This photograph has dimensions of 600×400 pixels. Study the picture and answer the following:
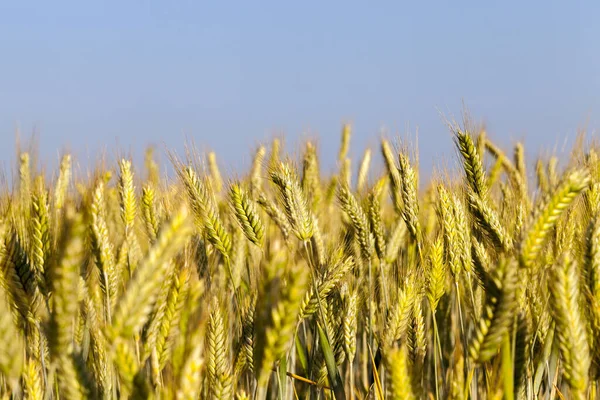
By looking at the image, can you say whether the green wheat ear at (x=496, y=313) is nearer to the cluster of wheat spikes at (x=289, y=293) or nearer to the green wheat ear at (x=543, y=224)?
the cluster of wheat spikes at (x=289, y=293)

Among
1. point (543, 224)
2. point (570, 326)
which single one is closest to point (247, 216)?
point (543, 224)

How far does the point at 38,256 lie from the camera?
2012 mm

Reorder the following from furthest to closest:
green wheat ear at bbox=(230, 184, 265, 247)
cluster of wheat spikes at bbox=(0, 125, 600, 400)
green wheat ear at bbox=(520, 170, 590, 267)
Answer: green wheat ear at bbox=(230, 184, 265, 247), green wheat ear at bbox=(520, 170, 590, 267), cluster of wheat spikes at bbox=(0, 125, 600, 400)

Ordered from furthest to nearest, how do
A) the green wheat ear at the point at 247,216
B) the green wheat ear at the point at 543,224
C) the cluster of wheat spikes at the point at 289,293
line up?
the green wheat ear at the point at 247,216
the green wheat ear at the point at 543,224
the cluster of wheat spikes at the point at 289,293

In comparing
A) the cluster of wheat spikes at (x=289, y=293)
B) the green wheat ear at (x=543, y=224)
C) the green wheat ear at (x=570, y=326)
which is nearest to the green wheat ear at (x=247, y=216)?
the cluster of wheat spikes at (x=289, y=293)

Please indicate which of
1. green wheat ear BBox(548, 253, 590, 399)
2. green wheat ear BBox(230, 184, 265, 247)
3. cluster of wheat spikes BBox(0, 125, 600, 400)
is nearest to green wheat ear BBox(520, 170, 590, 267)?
cluster of wheat spikes BBox(0, 125, 600, 400)

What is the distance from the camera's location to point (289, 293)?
132cm

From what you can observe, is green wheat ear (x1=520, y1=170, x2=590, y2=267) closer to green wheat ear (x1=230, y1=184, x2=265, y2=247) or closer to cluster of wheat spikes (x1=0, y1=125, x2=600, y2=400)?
cluster of wheat spikes (x1=0, y1=125, x2=600, y2=400)

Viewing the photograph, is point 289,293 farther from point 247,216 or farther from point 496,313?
point 247,216

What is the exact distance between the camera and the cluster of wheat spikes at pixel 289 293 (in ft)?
4.38

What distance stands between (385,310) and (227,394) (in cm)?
107

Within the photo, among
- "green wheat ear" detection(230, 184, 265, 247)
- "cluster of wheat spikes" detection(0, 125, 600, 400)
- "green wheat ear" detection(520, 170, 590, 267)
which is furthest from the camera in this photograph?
"green wheat ear" detection(230, 184, 265, 247)

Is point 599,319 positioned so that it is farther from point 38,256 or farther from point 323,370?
point 38,256

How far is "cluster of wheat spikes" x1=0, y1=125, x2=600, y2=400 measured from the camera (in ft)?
4.38
